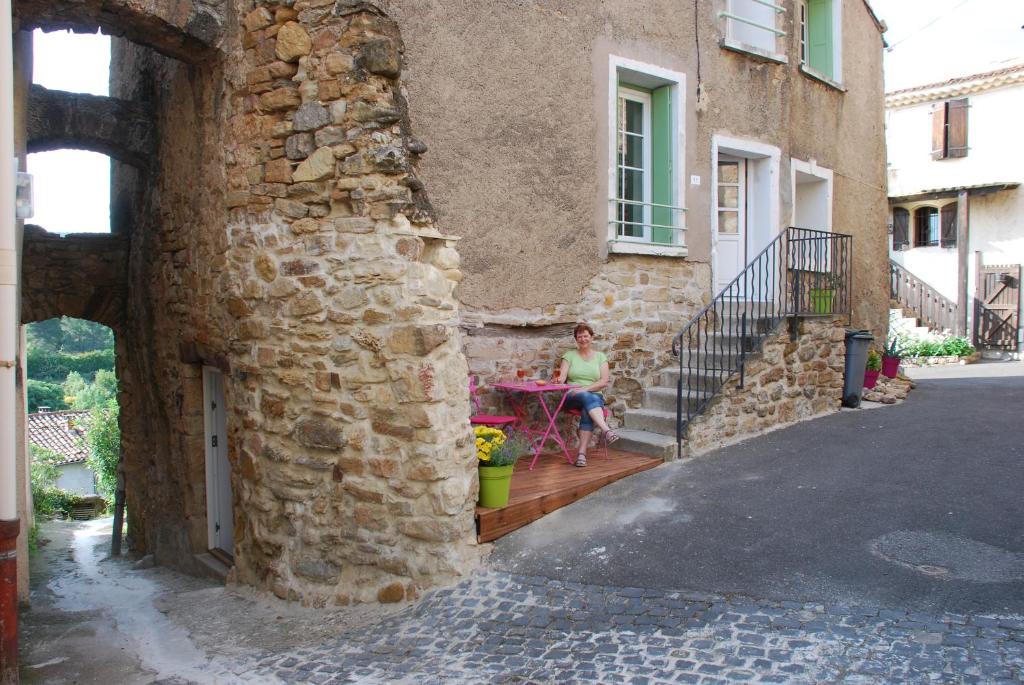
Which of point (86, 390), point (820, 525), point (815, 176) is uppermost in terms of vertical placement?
point (815, 176)

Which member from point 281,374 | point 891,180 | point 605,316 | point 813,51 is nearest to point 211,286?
point 281,374

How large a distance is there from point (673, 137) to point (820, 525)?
4299 millimetres

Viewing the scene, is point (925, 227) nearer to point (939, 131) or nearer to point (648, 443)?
point (939, 131)

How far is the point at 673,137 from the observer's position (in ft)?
26.9

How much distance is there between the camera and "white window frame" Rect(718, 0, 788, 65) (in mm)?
8617

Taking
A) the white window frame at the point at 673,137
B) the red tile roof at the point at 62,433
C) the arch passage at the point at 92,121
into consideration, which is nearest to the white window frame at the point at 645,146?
the white window frame at the point at 673,137

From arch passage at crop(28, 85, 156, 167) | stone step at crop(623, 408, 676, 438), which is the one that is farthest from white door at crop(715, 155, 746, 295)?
arch passage at crop(28, 85, 156, 167)

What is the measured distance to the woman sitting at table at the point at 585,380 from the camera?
670cm

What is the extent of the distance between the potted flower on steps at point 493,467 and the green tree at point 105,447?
942 inches

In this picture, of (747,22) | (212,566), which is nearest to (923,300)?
(747,22)

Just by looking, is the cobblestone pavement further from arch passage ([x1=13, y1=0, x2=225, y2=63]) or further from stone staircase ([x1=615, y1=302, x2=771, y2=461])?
arch passage ([x1=13, y1=0, x2=225, y2=63])

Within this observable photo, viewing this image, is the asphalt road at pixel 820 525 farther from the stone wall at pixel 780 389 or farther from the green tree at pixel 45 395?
the green tree at pixel 45 395

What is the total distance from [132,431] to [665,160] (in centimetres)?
630

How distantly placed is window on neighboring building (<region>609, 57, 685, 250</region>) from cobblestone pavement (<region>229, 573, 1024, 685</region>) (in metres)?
4.25
